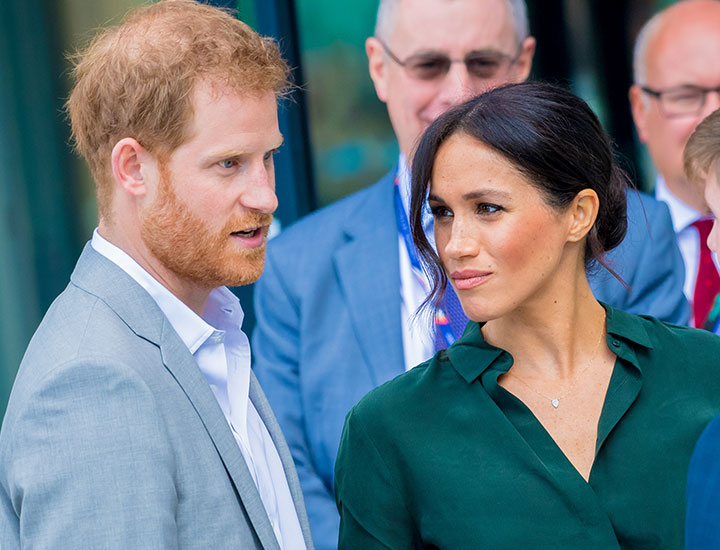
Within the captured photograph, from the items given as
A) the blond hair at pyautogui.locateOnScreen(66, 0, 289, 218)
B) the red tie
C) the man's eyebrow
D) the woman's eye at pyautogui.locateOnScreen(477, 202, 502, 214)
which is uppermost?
the blond hair at pyautogui.locateOnScreen(66, 0, 289, 218)

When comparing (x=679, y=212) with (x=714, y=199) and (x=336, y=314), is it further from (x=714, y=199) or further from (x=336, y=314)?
(x=714, y=199)

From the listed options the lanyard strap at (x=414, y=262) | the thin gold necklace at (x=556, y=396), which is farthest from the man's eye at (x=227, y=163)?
the lanyard strap at (x=414, y=262)

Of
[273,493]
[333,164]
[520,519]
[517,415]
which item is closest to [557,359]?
[517,415]

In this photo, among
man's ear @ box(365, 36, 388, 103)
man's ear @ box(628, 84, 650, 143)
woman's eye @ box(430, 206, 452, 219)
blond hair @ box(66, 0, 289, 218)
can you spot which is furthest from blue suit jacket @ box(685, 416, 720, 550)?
man's ear @ box(628, 84, 650, 143)

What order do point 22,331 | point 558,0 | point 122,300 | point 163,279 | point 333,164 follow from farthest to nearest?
point 558,0 < point 333,164 < point 22,331 < point 163,279 < point 122,300

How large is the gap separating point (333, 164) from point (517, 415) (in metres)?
2.66

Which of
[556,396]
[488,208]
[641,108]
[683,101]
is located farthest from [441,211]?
[641,108]

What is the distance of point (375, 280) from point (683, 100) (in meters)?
1.42

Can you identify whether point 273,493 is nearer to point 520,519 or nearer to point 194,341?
point 194,341

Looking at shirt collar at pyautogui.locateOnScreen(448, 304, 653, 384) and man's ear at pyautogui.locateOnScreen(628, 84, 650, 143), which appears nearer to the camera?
shirt collar at pyautogui.locateOnScreen(448, 304, 653, 384)

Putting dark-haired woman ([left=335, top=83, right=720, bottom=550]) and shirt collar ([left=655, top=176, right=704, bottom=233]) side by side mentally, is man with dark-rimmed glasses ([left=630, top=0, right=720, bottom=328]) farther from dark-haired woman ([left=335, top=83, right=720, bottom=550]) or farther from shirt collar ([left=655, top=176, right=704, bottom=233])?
dark-haired woman ([left=335, top=83, right=720, bottom=550])

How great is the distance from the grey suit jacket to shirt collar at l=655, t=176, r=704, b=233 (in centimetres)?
217

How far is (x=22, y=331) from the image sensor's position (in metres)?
4.31

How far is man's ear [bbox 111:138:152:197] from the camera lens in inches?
78.3
